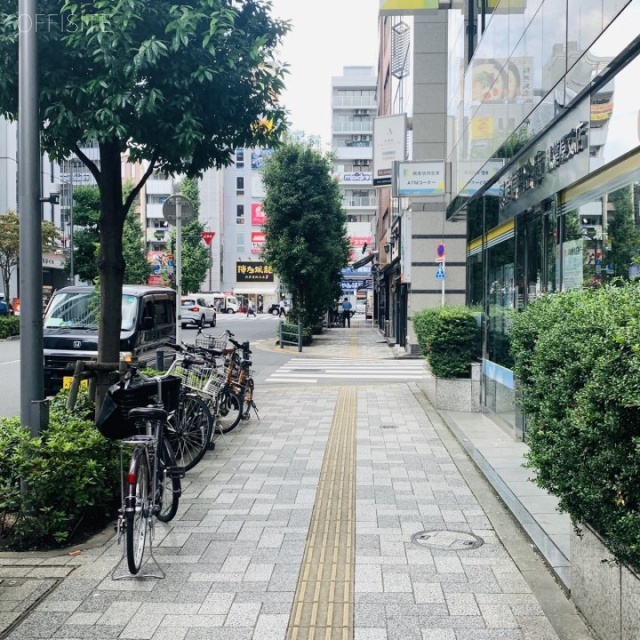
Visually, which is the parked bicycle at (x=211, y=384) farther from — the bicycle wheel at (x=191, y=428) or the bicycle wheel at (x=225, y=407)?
the bicycle wheel at (x=191, y=428)

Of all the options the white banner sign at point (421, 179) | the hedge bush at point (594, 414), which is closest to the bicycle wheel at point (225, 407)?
the hedge bush at point (594, 414)

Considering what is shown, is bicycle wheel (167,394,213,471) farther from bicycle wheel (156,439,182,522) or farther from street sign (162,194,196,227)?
street sign (162,194,196,227)

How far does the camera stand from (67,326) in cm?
1166

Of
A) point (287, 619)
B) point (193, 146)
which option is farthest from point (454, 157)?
point (287, 619)

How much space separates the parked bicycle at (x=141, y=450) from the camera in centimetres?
444

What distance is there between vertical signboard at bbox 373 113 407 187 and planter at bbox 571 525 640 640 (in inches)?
822

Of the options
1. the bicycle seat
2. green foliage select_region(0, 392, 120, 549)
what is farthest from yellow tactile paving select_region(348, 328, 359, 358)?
the bicycle seat

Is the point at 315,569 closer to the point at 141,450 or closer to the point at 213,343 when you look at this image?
the point at 141,450

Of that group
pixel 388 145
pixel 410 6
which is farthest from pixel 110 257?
pixel 388 145

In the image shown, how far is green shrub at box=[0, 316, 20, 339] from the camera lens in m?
29.9

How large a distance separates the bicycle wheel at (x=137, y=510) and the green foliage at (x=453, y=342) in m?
7.29

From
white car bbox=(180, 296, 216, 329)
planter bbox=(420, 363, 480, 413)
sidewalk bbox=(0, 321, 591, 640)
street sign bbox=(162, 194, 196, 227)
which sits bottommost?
sidewalk bbox=(0, 321, 591, 640)

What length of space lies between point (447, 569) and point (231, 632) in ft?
5.10

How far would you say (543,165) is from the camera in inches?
323
